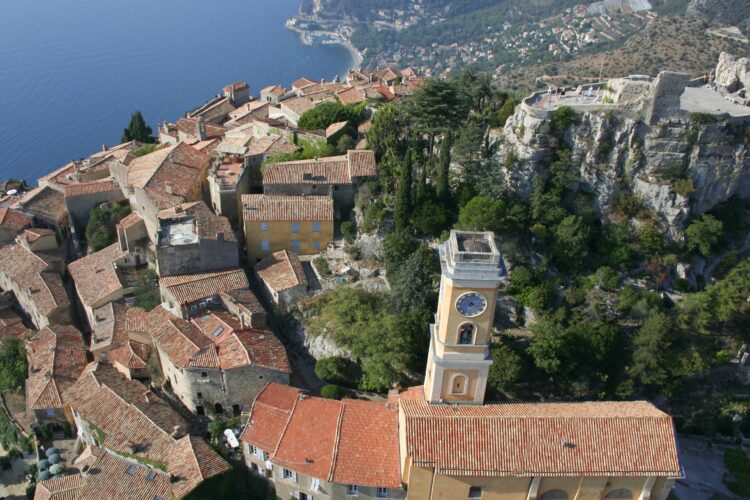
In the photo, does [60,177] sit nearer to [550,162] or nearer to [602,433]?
[550,162]

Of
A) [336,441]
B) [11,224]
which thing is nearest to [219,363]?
[336,441]

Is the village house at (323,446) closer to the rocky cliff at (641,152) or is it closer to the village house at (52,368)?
the village house at (52,368)

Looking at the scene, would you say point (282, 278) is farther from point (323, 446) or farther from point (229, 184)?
point (323, 446)

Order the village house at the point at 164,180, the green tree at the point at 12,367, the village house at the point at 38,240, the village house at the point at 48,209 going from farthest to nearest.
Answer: the village house at the point at 48,209 < the village house at the point at 38,240 < the village house at the point at 164,180 < the green tree at the point at 12,367

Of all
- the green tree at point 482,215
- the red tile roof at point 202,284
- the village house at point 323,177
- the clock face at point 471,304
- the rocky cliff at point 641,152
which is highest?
the rocky cliff at point 641,152

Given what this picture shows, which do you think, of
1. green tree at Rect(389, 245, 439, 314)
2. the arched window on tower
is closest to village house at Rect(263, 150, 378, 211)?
green tree at Rect(389, 245, 439, 314)

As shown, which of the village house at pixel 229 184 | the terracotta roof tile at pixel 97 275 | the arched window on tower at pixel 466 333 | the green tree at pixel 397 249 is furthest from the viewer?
the village house at pixel 229 184

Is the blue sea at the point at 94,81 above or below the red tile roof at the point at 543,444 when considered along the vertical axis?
below

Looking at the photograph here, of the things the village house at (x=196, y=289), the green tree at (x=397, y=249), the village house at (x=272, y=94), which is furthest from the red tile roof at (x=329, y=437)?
the village house at (x=272, y=94)
